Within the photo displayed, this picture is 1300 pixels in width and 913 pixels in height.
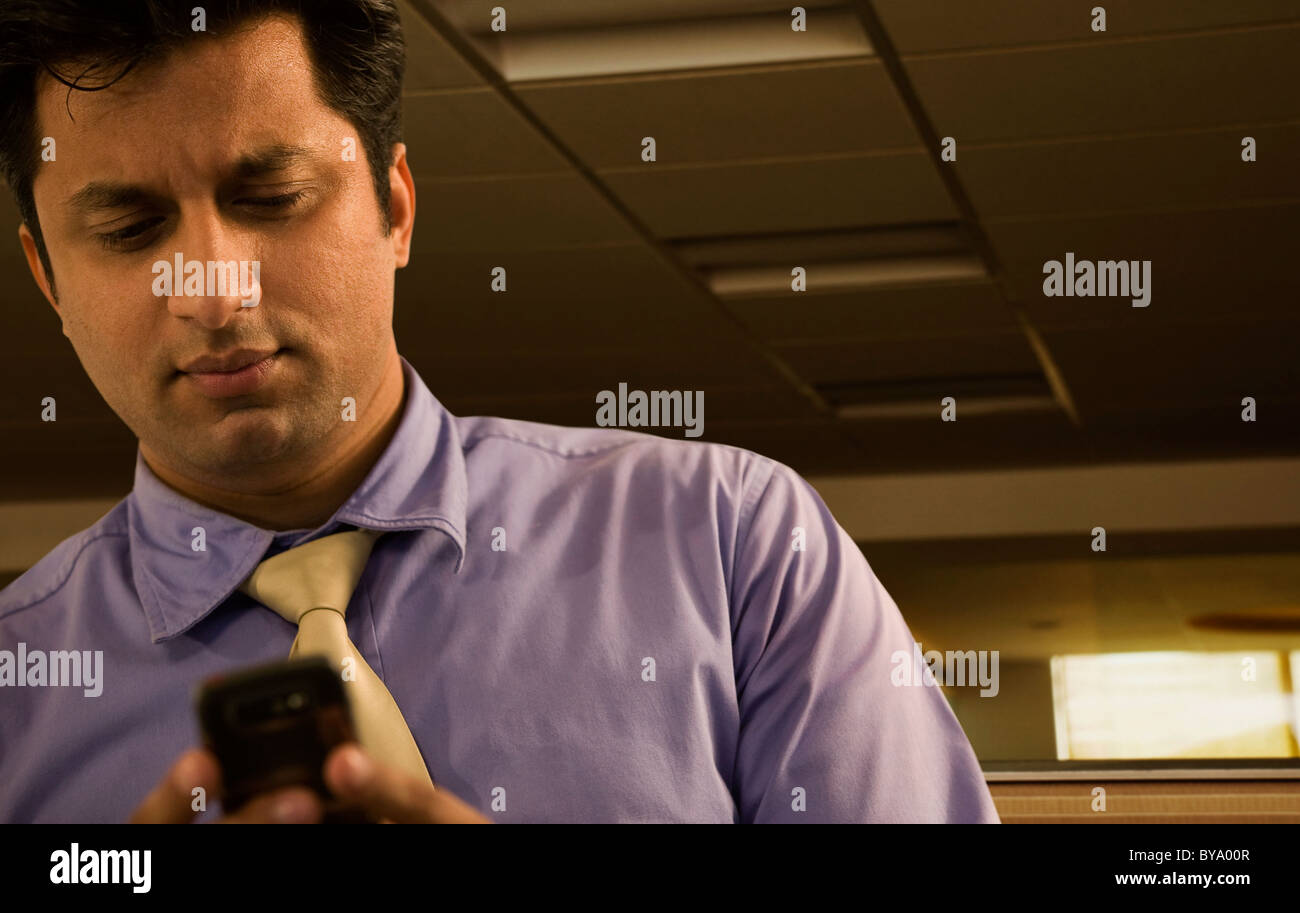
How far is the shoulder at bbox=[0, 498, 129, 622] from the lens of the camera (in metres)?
0.87

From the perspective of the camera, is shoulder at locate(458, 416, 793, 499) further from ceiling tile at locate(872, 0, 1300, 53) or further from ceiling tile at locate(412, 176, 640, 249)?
ceiling tile at locate(412, 176, 640, 249)

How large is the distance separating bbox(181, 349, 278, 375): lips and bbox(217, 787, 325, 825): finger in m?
0.27

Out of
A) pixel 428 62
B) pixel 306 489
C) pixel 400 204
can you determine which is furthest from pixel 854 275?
pixel 306 489

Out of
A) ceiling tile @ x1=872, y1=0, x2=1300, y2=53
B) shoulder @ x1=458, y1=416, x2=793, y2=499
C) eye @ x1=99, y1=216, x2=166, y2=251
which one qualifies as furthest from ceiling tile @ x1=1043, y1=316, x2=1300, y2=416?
eye @ x1=99, y1=216, x2=166, y2=251

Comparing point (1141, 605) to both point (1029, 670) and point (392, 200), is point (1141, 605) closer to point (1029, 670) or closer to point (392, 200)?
point (1029, 670)

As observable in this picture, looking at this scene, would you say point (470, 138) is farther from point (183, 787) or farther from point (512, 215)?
point (183, 787)

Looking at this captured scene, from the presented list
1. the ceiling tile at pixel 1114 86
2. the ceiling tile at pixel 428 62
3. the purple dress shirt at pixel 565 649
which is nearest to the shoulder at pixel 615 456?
the purple dress shirt at pixel 565 649

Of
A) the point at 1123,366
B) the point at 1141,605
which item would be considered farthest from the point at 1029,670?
the point at 1123,366

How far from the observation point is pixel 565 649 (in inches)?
31.5

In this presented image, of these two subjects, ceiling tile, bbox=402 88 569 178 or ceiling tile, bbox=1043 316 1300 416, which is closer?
ceiling tile, bbox=402 88 569 178

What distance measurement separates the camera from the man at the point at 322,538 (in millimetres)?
765

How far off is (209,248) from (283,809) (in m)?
0.34

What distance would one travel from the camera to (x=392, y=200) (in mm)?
900
